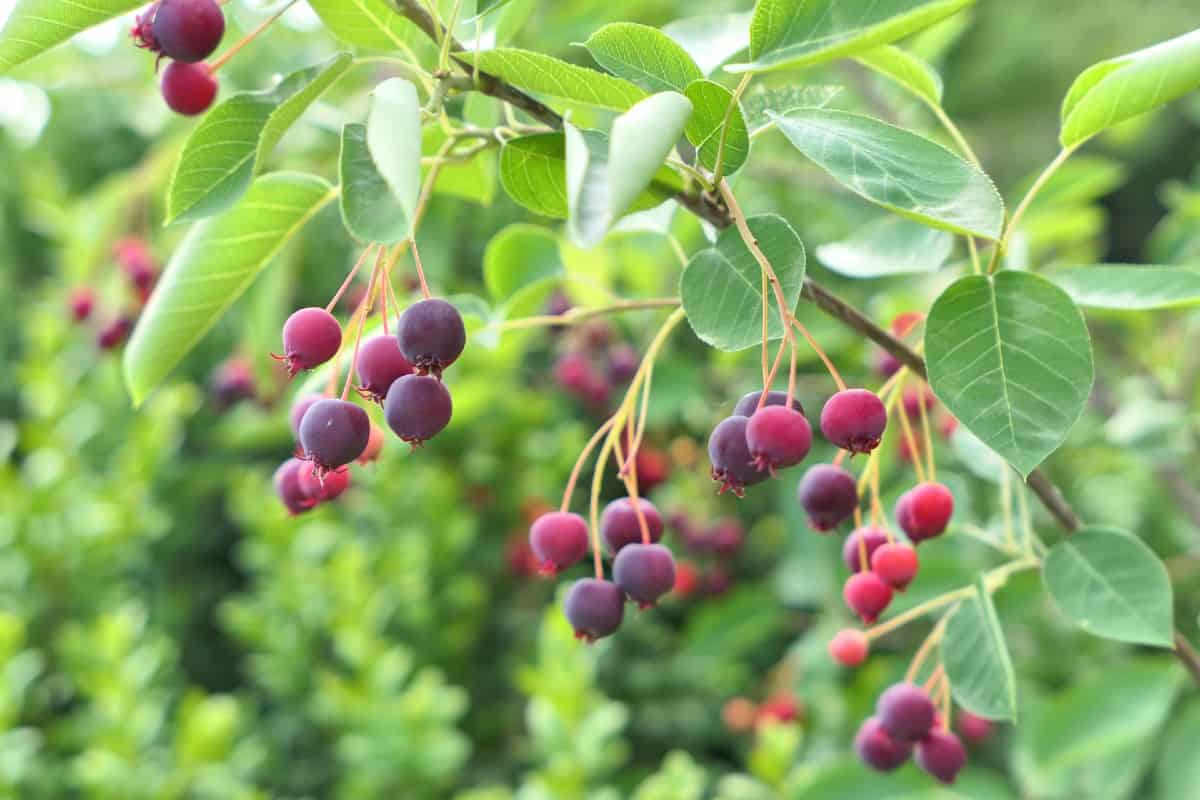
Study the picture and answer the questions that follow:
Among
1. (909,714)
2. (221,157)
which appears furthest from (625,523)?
(221,157)

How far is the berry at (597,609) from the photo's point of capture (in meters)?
0.73

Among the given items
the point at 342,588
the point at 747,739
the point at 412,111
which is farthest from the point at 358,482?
the point at 412,111

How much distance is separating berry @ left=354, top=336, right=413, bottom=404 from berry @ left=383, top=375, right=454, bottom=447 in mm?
20

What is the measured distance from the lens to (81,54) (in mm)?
2502

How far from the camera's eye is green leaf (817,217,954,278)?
2.94 feet

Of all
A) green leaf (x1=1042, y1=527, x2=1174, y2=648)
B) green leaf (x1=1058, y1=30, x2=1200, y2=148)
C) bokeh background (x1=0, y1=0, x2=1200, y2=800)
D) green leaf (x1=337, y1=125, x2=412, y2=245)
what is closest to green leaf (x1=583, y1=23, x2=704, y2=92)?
green leaf (x1=337, y1=125, x2=412, y2=245)

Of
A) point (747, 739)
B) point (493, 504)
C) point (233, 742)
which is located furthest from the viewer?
point (493, 504)

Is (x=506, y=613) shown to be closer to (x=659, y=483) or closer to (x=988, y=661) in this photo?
(x=659, y=483)

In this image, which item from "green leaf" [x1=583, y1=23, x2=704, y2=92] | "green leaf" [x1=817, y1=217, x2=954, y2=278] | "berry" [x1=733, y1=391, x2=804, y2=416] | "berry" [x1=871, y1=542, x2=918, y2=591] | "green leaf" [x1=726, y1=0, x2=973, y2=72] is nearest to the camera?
"green leaf" [x1=726, y1=0, x2=973, y2=72]

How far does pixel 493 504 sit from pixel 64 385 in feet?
3.18

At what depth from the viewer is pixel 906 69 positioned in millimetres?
785

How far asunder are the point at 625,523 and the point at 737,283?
25 centimetres

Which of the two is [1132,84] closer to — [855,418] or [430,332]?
[855,418]

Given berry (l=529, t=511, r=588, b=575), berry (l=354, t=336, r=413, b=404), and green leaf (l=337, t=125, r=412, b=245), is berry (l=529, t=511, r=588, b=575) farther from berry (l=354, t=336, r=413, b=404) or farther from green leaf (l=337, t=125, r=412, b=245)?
green leaf (l=337, t=125, r=412, b=245)
